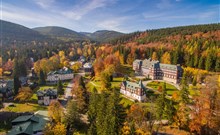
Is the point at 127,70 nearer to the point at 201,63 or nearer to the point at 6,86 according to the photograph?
the point at 201,63

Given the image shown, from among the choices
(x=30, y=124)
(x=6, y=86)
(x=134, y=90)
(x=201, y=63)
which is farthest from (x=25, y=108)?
(x=201, y=63)

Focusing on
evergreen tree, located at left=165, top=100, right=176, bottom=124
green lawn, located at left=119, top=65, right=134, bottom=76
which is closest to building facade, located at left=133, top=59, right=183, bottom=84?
green lawn, located at left=119, top=65, right=134, bottom=76

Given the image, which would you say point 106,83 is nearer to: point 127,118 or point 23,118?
point 127,118

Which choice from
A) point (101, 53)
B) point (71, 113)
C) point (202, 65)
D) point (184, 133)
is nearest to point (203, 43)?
point (202, 65)

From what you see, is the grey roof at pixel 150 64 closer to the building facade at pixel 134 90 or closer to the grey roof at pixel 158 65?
the grey roof at pixel 158 65

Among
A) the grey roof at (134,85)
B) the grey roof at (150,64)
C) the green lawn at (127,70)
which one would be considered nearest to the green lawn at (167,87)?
the grey roof at (150,64)
